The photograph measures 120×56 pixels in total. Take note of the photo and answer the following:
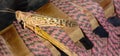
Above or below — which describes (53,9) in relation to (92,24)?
above

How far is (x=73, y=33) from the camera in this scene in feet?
4.33

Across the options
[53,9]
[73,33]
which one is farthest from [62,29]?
[53,9]

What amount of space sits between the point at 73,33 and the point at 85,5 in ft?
0.77

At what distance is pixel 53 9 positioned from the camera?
1416 millimetres

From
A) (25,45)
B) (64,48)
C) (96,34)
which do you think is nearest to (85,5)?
(96,34)

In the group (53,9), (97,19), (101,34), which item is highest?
(53,9)

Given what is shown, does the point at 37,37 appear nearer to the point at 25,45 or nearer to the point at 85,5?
the point at 25,45

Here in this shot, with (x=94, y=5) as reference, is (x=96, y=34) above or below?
below

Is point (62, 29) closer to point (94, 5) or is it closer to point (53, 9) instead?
point (53, 9)

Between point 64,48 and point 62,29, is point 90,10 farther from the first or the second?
point 64,48

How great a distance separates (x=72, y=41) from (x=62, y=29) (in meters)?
0.10

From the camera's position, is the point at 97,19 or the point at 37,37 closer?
the point at 37,37

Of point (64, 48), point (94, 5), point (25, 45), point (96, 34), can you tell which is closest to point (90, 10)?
point (94, 5)

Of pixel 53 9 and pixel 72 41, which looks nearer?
pixel 72 41
